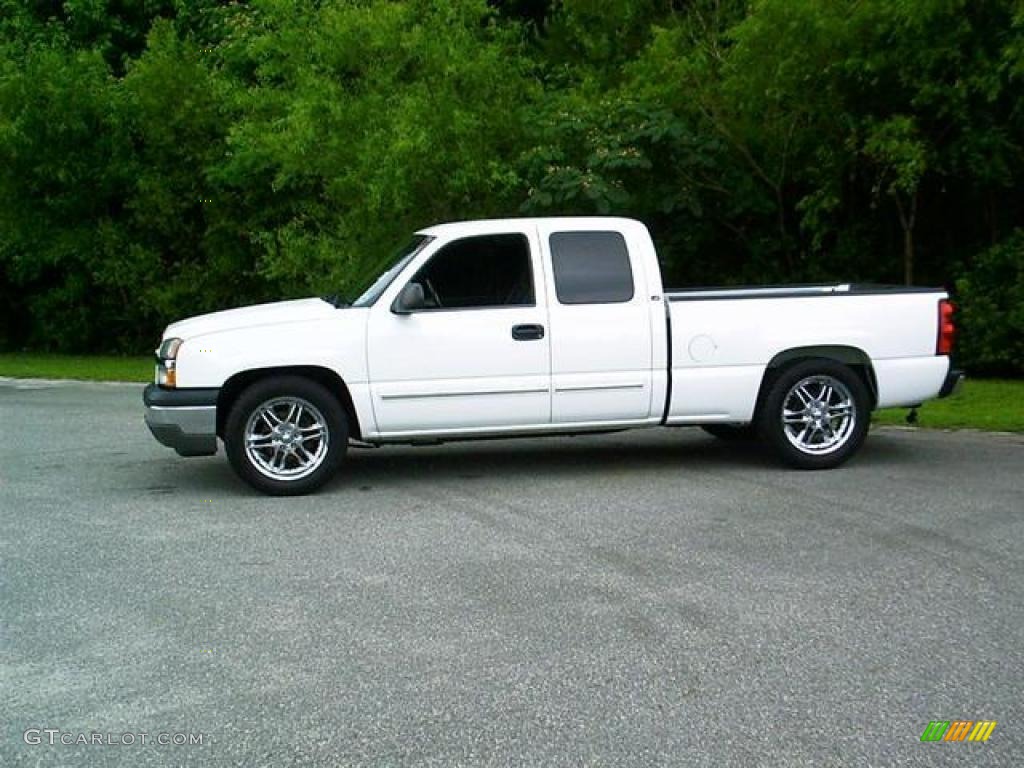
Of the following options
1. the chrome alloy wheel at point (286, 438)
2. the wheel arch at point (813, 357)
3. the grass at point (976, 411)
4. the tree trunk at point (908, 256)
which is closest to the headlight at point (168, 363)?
the chrome alloy wheel at point (286, 438)

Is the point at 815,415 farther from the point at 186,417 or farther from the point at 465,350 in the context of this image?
the point at 186,417

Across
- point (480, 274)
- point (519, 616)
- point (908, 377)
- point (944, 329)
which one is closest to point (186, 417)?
point (480, 274)

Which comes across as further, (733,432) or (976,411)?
(976,411)

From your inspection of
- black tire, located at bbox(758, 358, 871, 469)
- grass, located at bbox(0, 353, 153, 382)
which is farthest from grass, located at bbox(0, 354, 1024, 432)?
black tire, located at bbox(758, 358, 871, 469)

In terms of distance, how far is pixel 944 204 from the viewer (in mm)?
19172

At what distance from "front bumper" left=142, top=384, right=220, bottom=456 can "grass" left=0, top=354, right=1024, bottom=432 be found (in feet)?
20.7

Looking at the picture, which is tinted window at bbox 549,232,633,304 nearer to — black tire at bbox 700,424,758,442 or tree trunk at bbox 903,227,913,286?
black tire at bbox 700,424,758,442

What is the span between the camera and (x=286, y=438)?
8.88 m

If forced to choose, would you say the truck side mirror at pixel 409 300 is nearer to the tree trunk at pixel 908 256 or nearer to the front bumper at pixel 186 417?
the front bumper at pixel 186 417

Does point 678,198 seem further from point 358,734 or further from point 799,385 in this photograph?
point 358,734

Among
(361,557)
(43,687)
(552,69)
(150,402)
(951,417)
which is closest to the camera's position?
(43,687)

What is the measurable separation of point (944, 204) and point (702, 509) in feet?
41.5

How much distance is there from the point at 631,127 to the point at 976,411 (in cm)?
652

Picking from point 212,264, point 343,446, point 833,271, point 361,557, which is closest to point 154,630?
point 361,557
